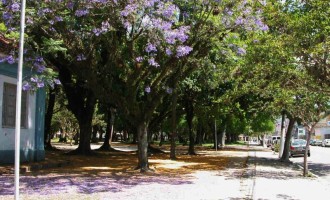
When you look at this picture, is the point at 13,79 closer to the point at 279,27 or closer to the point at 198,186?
the point at 198,186

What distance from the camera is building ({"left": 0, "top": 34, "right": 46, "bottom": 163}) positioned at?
17125 mm

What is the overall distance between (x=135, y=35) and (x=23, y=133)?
6780mm

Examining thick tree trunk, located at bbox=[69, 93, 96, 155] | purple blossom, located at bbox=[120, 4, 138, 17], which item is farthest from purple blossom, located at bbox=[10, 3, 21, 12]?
thick tree trunk, located at bbox=[69, 93, 96, 155]

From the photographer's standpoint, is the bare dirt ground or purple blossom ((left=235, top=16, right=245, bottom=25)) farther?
purple blossom ((left=235, top=16, right=245, bottom=25))

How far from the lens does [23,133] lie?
18.5 meters

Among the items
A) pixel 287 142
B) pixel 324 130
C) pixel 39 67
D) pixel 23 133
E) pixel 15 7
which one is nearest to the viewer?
pixel 15 7

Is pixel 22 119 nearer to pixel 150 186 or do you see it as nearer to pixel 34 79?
pixel 34 79

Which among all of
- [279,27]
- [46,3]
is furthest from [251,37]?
[46,3]

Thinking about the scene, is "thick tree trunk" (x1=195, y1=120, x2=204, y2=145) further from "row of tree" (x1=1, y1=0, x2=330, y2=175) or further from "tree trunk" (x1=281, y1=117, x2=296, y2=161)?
"row of tree" (x1=1, y1=0, x2=330, y2=175)

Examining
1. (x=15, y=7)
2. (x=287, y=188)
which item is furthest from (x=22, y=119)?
(x=287, y=188)

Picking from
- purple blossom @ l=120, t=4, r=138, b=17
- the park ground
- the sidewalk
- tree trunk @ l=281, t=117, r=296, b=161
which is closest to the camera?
the park ground

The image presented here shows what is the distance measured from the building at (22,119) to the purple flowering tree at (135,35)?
2303mm

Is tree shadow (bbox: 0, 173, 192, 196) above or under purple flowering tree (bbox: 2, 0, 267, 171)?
under

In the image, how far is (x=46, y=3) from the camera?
42.7 feet
